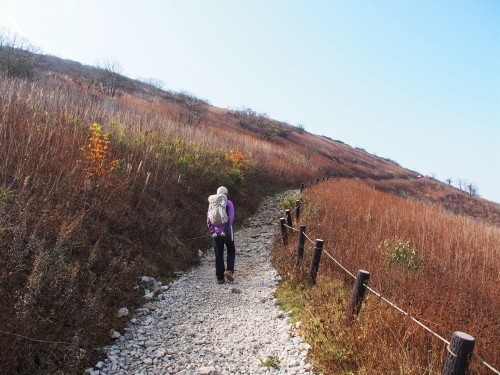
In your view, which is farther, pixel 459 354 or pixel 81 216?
pixel 81 216

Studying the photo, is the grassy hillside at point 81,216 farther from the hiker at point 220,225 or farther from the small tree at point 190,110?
the small tree at point 190,110

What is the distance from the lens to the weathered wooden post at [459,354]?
2650 mm

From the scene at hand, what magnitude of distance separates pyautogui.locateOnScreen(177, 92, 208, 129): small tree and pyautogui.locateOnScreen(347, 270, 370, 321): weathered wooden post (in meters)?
25.2

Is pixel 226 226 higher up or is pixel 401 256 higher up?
pixel 401 256

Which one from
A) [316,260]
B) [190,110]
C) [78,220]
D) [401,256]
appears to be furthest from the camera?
[190,110]

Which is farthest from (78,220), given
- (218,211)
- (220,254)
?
(220,254)

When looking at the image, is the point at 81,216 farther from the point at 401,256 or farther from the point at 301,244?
the point at 401,256

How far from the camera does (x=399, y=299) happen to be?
4.64 metres

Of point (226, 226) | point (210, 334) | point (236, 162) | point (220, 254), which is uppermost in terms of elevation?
point (236, 162)

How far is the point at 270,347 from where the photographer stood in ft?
15.8

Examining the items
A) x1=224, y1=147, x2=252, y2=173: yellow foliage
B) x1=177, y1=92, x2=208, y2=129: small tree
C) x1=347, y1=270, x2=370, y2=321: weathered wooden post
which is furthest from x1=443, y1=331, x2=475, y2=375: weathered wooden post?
x1=177, y1=92, x2=208, y2=129: small tree

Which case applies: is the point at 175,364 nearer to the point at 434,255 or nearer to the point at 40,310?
the point at 40,310

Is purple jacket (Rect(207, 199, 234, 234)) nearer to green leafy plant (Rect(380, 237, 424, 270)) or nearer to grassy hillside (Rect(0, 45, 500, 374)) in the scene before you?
grassy hillside (Rect(0, 45, 500, 374))

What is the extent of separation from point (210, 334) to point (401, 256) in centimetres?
419
